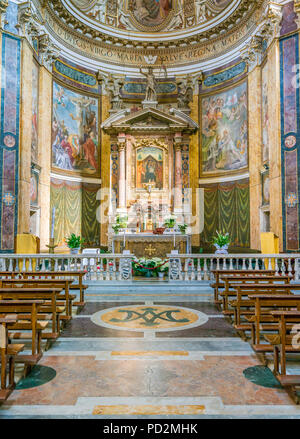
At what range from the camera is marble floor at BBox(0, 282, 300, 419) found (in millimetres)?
3186

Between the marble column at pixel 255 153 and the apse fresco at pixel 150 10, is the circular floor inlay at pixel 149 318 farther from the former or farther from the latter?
the apse fresco at pixel 150 10

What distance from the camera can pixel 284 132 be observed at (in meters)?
12.9

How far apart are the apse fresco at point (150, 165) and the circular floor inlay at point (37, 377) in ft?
49.2

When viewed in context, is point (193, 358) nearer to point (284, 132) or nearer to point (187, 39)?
point (284, 132)

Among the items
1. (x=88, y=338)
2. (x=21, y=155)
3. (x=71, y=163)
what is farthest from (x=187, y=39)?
(x=88, y=338)

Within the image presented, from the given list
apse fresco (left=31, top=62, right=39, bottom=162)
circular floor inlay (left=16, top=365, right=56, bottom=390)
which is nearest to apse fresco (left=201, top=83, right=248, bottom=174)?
apse fresco (left=31, top=62, right=39, bottom=162)

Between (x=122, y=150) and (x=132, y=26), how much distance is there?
26.3 ft

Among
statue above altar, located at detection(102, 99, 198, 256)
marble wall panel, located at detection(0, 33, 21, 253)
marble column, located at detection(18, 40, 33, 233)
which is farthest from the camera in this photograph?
statue above altar, located at detection(102, 99, 198, 256)

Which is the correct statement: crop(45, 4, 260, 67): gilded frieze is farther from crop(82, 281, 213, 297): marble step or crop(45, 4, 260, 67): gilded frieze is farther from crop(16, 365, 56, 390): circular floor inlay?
crop(16, 365, 56, 390): circular floor inlay

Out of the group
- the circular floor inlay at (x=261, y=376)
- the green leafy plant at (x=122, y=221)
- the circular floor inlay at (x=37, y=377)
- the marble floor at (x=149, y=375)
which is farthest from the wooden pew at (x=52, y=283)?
the green leafy plant at (x=122, y=221)

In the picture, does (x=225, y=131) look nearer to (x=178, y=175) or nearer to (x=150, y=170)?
(x=178, y=175)

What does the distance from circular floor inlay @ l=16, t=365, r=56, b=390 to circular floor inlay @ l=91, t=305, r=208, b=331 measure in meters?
1.86

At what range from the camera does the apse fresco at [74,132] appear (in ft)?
55.9

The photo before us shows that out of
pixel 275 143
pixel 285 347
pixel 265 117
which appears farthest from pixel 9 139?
pixel 285 347
